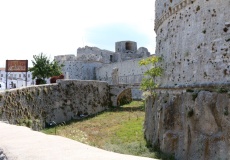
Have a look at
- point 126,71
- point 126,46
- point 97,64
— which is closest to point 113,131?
point 126,71

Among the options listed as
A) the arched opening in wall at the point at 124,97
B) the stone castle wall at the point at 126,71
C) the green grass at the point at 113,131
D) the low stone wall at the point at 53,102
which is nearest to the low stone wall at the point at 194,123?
the green grass at the point at 113,131

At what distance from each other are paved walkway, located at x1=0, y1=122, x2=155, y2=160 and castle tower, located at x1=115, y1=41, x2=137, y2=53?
45.4m

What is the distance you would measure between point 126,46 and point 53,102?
26630mm

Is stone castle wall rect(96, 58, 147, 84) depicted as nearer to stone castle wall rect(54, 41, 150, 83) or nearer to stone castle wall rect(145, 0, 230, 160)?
stone castle wall rect(54, 41, 150, 83)

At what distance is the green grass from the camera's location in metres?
16.1

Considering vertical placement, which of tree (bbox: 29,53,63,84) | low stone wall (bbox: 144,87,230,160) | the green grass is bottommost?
the green grass

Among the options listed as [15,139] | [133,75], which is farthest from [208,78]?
[133,75]

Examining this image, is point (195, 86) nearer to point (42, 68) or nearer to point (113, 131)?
point (113, 131)

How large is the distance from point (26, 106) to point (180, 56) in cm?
1105

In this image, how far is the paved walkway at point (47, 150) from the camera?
3.81 m

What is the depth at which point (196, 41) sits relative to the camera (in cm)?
1458

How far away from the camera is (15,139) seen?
514 centimetres

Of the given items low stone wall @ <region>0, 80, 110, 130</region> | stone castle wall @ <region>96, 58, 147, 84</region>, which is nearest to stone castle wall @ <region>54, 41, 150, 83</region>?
stone castle wall @ <region>96, 58, 147, 84</region>

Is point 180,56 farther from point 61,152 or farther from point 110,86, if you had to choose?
point 110,86
